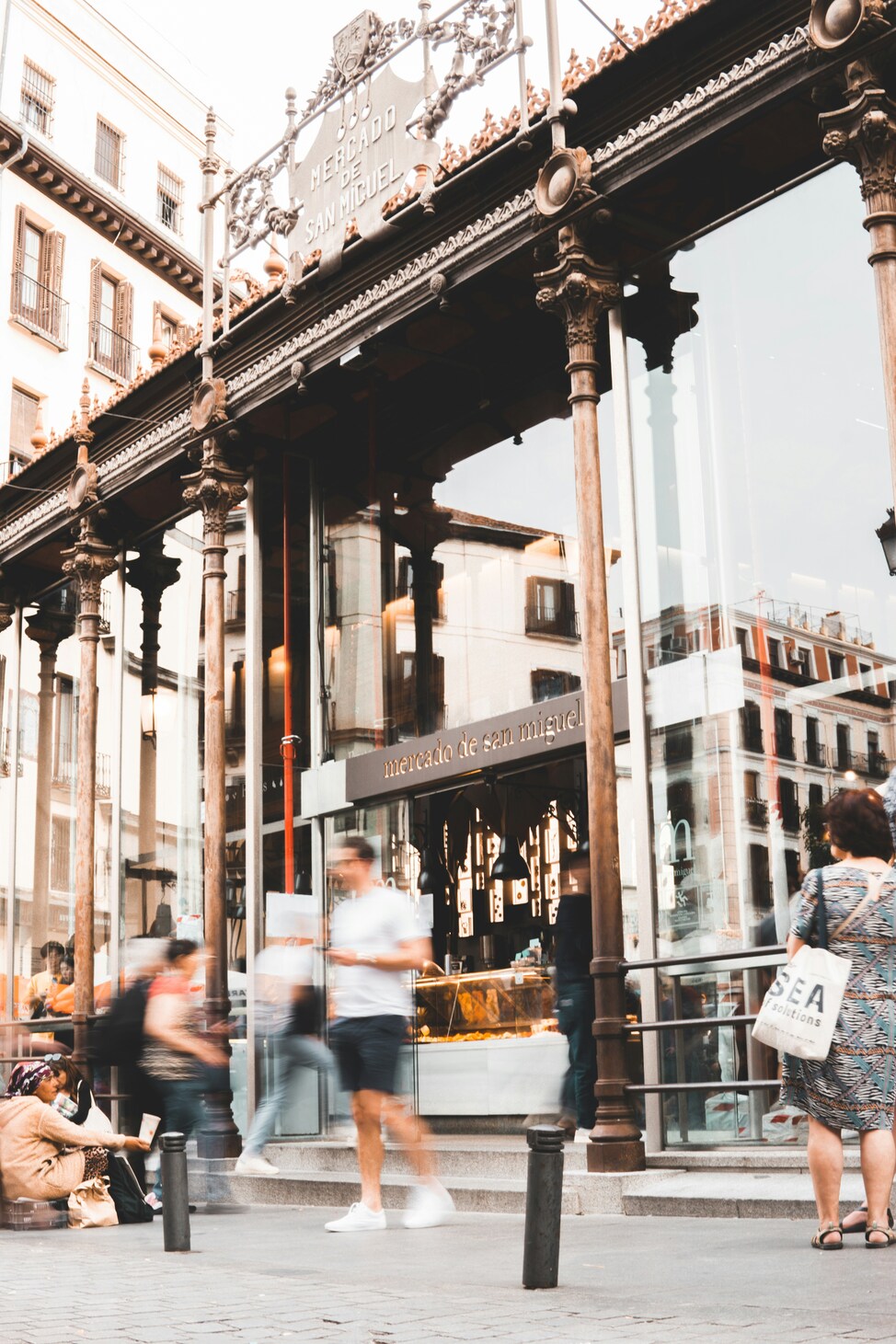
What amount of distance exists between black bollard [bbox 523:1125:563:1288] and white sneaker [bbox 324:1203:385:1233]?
259 centimetres

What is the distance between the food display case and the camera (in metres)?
12.6

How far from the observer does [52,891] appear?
58.7 feet

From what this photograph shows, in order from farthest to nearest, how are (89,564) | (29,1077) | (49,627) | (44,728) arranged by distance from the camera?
(49,627), (44,728), (89,564), (29,1077)

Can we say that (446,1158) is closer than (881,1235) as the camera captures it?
No

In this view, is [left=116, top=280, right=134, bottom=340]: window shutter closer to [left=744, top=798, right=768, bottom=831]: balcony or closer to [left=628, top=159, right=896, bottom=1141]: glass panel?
[left=628, top=159, right=896, bottom=1141]: glass panel

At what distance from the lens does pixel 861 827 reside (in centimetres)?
650

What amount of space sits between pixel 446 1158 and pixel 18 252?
2370 cm

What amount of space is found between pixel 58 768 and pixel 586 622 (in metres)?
10.0

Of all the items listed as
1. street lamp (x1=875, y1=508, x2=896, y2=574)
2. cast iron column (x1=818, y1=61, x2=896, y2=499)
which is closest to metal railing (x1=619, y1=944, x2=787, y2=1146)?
street lamp (x1=875, y1=508, x2=896, y2=574)

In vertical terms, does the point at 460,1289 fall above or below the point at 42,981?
below

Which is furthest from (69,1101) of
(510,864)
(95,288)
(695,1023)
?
(95,288)

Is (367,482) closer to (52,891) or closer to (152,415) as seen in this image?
(152,415)

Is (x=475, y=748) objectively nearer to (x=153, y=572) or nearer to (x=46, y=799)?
(x=153, y=572)

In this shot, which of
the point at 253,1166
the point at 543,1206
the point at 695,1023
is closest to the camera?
the point at 543,1206
